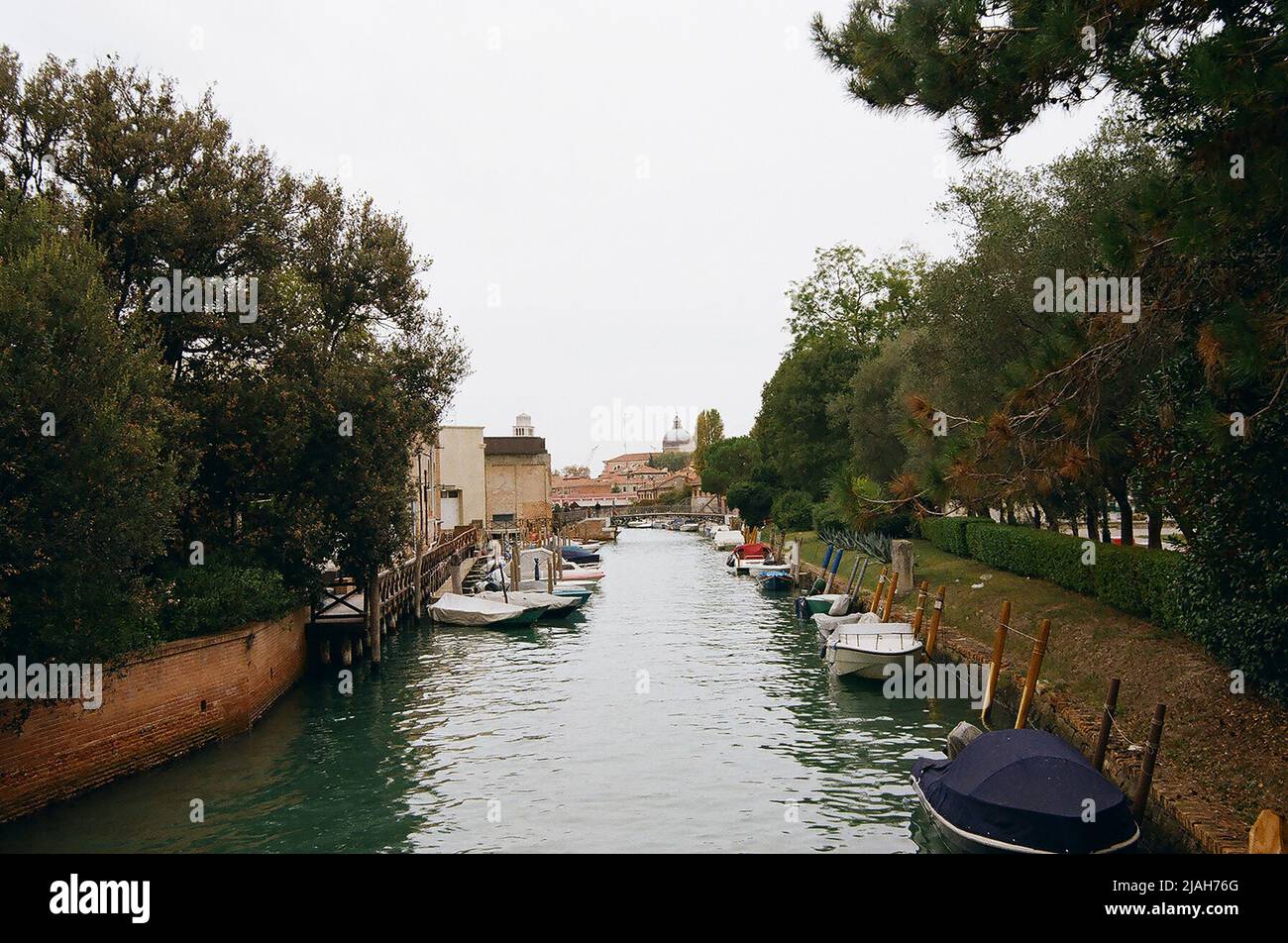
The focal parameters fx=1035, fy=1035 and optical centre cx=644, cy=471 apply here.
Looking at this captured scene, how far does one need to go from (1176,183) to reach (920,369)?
25170 mm

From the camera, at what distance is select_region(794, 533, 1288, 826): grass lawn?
11.9 metres

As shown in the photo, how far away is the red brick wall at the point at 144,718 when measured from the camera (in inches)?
544

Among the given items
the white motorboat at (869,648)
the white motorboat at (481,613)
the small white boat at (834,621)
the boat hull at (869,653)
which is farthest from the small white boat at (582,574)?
the boat hull at (869,653)

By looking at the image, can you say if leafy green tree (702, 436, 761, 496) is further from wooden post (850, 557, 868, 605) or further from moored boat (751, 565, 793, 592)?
wooden post (850, 557, 868, 605)

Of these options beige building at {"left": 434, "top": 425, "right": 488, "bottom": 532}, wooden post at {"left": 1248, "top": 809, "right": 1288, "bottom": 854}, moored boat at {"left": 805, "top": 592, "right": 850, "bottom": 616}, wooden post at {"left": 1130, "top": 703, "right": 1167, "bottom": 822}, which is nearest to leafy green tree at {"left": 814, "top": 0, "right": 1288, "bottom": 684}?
wooden post at {"left": 1130, "top": 703, "right": 1167, "bottom": 822}

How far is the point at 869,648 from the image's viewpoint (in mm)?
24266

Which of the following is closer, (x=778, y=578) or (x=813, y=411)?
(x=778, y=578)

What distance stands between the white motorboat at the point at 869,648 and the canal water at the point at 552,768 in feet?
1.51

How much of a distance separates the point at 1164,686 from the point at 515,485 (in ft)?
273

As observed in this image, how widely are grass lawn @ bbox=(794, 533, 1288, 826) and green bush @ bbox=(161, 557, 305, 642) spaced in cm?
1496

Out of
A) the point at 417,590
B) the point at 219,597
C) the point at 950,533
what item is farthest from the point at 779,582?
the point at 219,597

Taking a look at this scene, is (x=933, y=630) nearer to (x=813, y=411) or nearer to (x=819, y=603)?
(x=819, y=603)

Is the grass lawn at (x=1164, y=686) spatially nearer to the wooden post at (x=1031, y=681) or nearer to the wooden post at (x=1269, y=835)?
the wooden post at (x=1031, y=681)

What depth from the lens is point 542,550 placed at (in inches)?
2275
